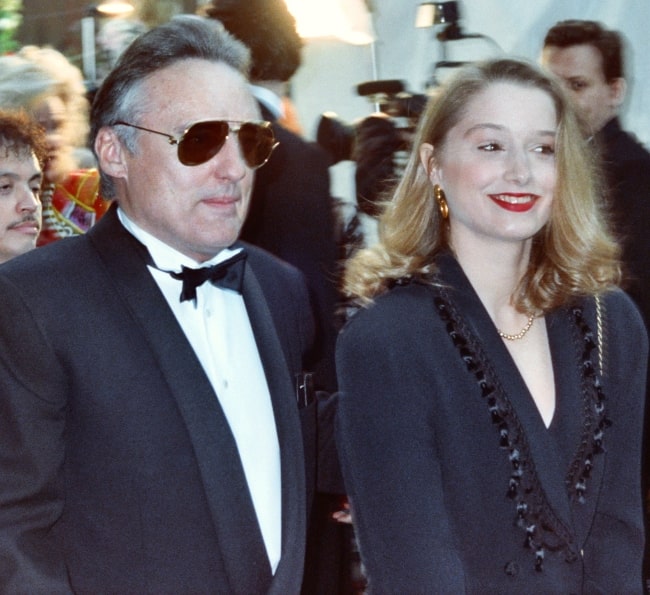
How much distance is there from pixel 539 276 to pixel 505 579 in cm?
72

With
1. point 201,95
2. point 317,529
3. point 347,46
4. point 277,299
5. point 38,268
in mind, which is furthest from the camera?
point 347,46

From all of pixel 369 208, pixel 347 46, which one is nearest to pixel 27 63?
pixel 369 208

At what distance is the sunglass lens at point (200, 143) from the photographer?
1.92 meters

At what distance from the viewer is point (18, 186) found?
2.90m

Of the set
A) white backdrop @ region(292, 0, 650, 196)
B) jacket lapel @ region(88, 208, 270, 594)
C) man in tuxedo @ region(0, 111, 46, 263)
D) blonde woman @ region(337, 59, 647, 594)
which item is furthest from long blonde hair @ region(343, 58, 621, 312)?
white backdrop @ region(292, 0, 650, 196)

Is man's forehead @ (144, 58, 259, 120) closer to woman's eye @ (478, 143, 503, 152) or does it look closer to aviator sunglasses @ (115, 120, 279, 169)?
aviator sunglasses @ (115, 120, 279, 169)

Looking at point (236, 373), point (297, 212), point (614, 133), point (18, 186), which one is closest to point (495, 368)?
point (236, 373)

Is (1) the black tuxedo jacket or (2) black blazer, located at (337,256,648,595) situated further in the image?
(1) the black tuxedo jacket

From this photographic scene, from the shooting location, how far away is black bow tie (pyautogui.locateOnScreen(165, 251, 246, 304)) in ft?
6.19

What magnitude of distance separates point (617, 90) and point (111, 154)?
98.2 inches

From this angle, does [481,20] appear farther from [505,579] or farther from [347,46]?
[505,579]

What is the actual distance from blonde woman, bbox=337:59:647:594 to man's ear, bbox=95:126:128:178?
0.58m

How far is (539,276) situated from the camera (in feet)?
7.69

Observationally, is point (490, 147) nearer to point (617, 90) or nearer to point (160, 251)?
point (160, 251)
